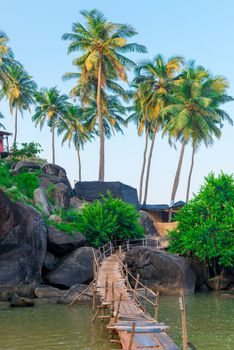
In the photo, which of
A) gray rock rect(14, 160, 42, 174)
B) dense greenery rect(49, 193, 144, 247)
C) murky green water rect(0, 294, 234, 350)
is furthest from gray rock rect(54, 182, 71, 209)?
murky green water rect(0, 294, 234, 350)

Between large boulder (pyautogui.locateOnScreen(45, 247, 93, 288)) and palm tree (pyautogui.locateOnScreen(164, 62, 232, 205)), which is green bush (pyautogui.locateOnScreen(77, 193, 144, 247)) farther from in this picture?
palm tree (pyautogui.locateOnScreen(164, 62, 232, 205))

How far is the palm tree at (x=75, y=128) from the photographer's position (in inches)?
2445

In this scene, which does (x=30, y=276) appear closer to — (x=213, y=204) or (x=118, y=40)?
(x=213, y=204)

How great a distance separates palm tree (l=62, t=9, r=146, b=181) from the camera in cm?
4478

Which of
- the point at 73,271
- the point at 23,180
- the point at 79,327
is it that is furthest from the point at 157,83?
the point at 79,327

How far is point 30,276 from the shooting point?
2788 centimetres

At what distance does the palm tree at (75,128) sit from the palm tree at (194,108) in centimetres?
1496

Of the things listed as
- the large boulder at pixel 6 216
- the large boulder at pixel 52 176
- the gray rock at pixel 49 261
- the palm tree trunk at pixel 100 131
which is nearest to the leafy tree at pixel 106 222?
the gray rock at pixel 49 261

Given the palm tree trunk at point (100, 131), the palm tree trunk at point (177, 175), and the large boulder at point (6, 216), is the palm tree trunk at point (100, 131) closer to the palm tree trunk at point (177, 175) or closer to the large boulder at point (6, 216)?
the palm tree trunk at point (177, 175)

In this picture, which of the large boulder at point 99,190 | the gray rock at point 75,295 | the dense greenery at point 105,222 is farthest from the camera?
the large boulder at point 99,190

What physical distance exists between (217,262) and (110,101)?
3026 cm

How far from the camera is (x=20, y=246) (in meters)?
27.8

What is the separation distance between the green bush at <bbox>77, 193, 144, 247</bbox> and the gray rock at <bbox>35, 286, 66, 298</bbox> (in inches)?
279

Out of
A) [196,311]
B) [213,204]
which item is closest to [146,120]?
[213,204]
